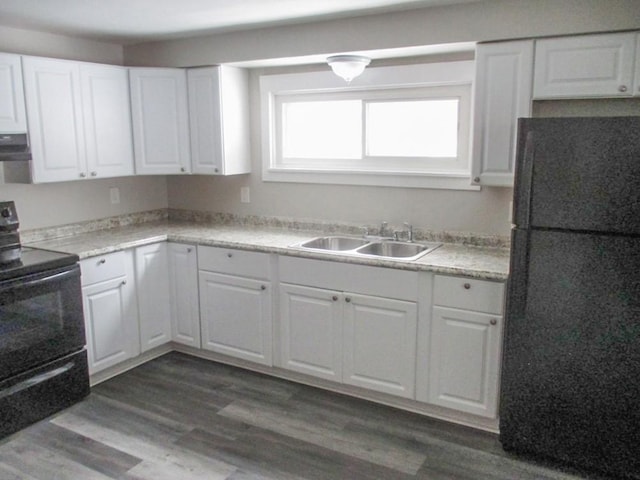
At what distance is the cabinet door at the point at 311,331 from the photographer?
3.16m

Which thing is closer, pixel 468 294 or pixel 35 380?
pixel 468 294

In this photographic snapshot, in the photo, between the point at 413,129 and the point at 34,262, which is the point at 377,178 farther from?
the point at 34,262

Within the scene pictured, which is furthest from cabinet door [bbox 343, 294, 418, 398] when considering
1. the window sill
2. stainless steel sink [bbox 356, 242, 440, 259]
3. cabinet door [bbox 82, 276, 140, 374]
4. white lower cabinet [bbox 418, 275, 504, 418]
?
cabinet door [bbox 82, 276, 140, 374]

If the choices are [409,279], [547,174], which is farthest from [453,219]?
[547,174]

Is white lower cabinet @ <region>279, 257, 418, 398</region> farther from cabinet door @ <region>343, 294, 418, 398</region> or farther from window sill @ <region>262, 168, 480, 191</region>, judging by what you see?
window sill @ <region>262, 168, 480, 191</region>

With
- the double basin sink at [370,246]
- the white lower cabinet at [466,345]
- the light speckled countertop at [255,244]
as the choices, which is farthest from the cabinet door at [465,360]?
the double basin sink at [370,246]

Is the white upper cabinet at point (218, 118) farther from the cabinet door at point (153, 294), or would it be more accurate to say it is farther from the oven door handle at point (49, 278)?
the oven door handle at point (49, 278)

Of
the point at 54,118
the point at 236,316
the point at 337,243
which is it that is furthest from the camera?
the point at 337,243

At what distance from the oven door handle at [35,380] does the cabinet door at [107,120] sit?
1234 mm

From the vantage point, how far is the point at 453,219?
332cm

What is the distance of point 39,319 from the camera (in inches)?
115

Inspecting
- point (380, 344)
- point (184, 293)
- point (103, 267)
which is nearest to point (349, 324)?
point (380, 344)

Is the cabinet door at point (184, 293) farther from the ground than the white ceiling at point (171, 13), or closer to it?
closer to it

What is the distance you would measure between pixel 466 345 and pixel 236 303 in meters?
1.45
